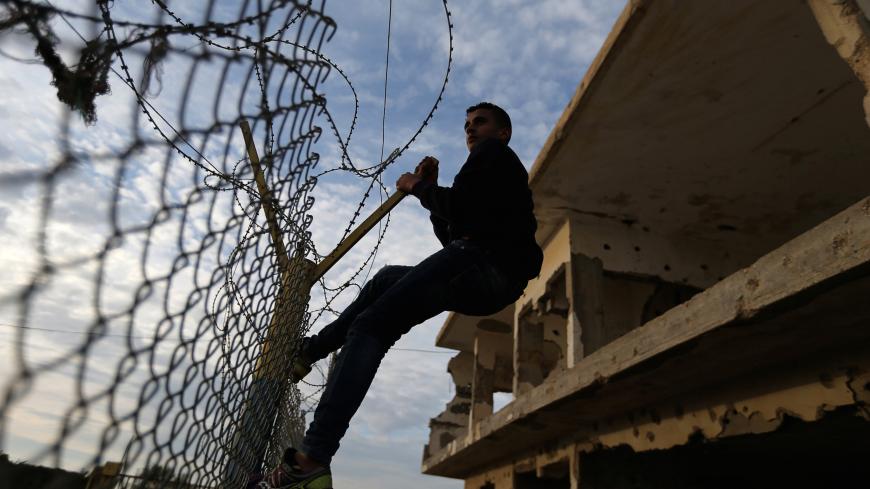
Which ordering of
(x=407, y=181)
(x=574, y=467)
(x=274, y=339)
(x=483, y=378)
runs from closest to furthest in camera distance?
(x=274, y=339) → (x=407, y=181) → (x=574, y=467) → (x=483, y=378)

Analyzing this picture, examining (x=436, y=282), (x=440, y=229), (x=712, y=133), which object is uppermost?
(x=712, y=133)

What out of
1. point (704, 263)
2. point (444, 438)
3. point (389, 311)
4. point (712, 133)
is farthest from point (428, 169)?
point (444, 438)

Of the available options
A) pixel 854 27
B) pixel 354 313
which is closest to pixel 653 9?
pixel 854 27

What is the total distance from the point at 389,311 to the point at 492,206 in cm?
76

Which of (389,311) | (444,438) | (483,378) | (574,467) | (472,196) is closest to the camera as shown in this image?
(389,311)

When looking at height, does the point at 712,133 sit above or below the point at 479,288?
above

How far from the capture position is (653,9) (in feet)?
13.4

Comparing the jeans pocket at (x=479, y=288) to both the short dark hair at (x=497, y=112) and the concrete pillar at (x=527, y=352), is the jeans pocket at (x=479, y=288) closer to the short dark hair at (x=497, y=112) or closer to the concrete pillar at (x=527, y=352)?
the short dark hair at (x=497, y=112)

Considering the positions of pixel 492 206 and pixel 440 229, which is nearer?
pixel 492 206

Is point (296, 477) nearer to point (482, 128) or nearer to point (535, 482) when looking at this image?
point (482, 128)

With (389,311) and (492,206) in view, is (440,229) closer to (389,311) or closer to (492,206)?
(492,206)

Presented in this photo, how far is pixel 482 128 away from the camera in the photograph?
334cm

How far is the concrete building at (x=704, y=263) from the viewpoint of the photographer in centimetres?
265

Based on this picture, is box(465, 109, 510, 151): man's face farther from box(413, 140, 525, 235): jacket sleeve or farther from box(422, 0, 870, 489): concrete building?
box(422, 0, 870, 489): concrete building
